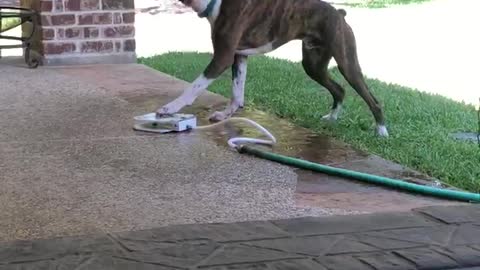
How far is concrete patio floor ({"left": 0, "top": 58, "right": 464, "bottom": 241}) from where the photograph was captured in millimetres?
3561

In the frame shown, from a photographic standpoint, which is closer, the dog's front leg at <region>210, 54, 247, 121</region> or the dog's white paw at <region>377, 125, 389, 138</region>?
the dog's white paw at <region>377, 125, 389, 138</region>

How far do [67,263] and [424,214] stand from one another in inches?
60.1

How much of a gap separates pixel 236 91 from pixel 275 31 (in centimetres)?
59

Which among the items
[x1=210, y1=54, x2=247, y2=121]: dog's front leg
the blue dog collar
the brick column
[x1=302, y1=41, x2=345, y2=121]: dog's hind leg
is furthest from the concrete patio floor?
the brick column

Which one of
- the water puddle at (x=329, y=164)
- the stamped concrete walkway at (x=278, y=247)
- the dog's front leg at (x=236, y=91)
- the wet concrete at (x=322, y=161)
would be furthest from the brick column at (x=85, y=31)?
the stamped concrete walkway at (x=278, y=247)

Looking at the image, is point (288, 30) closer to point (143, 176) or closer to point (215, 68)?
point (215, 68)

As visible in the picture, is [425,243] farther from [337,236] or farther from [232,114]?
[232,114]

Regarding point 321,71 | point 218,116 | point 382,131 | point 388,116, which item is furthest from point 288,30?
point 388,116

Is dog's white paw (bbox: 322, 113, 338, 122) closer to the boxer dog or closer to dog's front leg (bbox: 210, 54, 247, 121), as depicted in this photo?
the boxer dog

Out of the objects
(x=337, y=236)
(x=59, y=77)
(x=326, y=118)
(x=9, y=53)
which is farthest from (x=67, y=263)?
(x=9, y=53)

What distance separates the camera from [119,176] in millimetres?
A: 4188

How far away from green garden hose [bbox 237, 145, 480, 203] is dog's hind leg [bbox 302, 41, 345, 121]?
1134 mm

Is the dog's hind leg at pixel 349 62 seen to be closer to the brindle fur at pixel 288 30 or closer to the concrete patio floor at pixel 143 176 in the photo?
the brindle fur at pixel 288 30

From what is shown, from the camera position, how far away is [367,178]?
4.09 m
